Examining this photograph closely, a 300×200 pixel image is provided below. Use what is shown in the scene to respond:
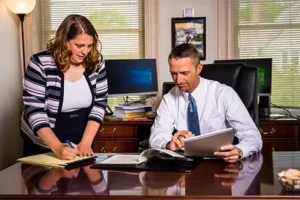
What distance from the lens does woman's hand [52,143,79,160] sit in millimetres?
1892

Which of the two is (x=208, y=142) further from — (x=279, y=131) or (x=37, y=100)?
(x=279, y=131)

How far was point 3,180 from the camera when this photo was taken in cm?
165

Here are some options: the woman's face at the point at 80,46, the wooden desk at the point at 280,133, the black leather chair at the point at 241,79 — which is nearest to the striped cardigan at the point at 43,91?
the woman's face at the point at 80,46

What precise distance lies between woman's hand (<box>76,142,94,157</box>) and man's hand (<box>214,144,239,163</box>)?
22.6 inches

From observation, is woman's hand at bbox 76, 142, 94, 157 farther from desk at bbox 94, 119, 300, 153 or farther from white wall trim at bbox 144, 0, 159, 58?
white wall trim at bbox 144, 0, 159, 58

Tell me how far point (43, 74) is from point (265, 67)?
2.18 metres

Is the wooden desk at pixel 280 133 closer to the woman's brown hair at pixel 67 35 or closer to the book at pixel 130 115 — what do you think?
the book at pixel 130 115

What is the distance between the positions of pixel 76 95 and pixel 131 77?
5.55ft

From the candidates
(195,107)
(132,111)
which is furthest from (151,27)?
(195,107)

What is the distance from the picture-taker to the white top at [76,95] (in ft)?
7.09

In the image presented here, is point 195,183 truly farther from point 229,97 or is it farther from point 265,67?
point 265,67

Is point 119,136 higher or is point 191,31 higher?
point 191,31

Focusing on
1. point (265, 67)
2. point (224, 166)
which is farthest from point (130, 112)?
point (224, 166)

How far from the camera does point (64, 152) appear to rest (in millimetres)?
1889
